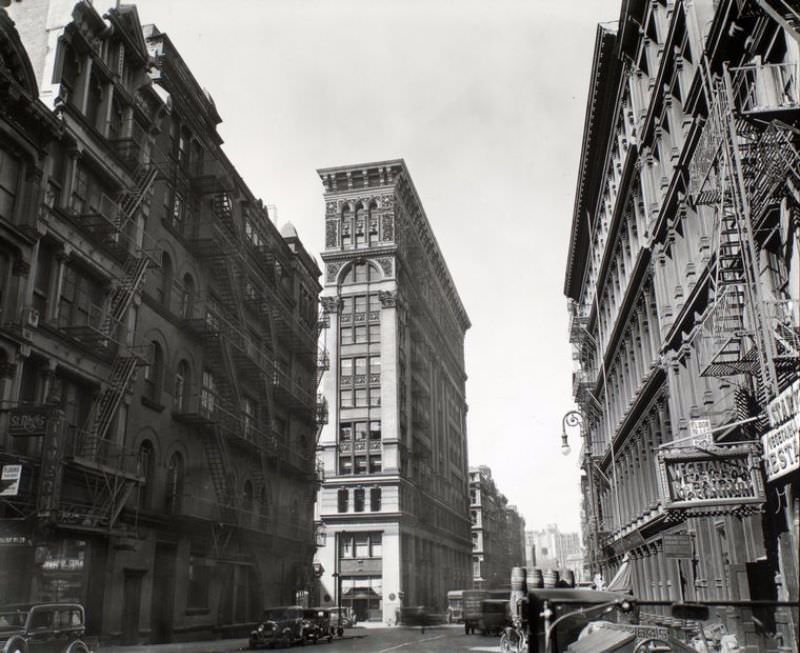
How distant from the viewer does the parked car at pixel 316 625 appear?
36.5 metres

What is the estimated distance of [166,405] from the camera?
105ft

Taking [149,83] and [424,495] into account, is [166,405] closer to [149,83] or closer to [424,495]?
[149,83]

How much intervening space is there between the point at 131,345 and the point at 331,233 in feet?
176

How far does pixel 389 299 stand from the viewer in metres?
77.9

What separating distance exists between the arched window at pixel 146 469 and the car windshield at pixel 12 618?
40.6 ft

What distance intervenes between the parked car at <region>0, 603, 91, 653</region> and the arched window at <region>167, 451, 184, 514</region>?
1298 centimetres

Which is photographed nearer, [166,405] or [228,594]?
[166,405]

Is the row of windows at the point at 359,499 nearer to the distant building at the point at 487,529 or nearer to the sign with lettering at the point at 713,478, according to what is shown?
the distant building at the point at 487,529

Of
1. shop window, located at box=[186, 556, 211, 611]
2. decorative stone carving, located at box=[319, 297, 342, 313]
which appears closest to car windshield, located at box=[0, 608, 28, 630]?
shop window, located at box=[186, 556, 211, 611]

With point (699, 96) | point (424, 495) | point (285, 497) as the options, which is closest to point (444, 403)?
point (424, 495)

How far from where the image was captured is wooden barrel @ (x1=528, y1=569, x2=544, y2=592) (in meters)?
13.5

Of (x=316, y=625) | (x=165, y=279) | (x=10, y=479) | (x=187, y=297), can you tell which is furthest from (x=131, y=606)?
(x=187, y=297)

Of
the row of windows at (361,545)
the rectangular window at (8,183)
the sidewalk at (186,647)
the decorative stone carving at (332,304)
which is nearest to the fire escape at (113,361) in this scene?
the rectangular window at (8,183)

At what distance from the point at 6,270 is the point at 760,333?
64.1ft
